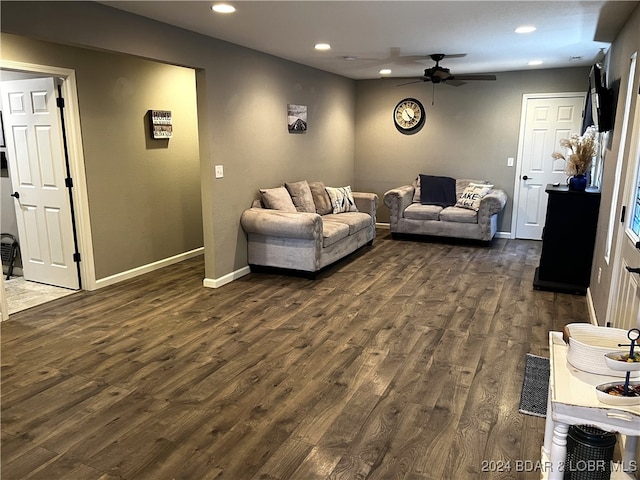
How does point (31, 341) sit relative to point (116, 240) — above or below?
below

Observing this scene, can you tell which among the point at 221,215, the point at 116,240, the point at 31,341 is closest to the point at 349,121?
the point at 221,215

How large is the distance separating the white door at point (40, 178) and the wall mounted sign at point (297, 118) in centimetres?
261

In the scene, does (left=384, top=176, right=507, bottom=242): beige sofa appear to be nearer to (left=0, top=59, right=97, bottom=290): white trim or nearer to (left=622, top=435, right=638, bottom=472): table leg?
(left=0, top=59, right=97, bottom=290): white trim

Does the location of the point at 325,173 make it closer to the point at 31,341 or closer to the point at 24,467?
the point at 31,341

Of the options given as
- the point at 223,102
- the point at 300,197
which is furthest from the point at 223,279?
the point at 223,102

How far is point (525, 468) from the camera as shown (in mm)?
2115

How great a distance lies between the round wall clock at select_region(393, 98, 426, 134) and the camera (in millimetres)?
7394

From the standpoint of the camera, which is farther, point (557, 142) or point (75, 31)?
point (557, 142)

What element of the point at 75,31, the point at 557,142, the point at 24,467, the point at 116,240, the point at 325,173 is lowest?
the point at 24,467

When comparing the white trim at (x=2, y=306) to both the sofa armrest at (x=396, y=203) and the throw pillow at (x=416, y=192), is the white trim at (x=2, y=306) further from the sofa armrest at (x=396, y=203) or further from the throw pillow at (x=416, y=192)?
the throw pillow at (x=416, y=192)

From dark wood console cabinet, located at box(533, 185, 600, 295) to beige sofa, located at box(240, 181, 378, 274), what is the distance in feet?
6.99

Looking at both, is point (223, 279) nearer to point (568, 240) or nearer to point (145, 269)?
point (145, 269)

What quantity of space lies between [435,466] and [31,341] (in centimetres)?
298

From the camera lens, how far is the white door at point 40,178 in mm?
4367
